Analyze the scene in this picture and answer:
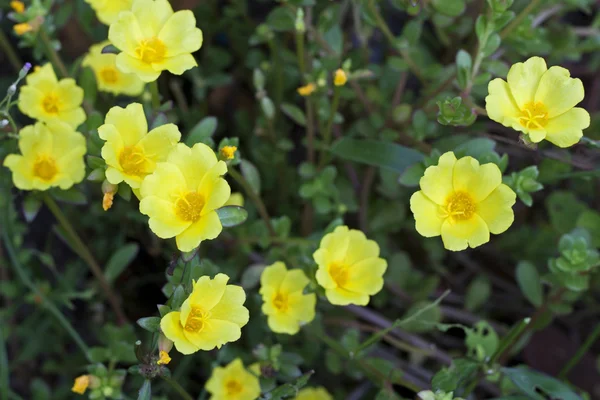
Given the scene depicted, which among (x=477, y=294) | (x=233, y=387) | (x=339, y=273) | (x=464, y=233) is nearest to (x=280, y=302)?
(x=339, y=273)

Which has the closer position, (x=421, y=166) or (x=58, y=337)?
(x=421, y=166)

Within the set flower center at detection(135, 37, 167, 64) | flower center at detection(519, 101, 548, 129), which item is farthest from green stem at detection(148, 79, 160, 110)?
flower center at detection(519, 101, 548, 129)

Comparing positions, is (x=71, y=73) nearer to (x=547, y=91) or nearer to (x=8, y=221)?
(x=8, y=221)

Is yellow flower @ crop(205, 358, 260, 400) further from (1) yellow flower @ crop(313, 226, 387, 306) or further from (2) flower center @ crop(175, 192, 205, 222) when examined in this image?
(2) flower center @ crop(175, 192, 205, 222)

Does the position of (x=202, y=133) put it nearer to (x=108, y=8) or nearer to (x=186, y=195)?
(x=186, y=195)

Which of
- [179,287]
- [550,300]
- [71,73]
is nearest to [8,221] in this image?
[71,73]

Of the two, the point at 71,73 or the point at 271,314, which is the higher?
the point at 71,73
